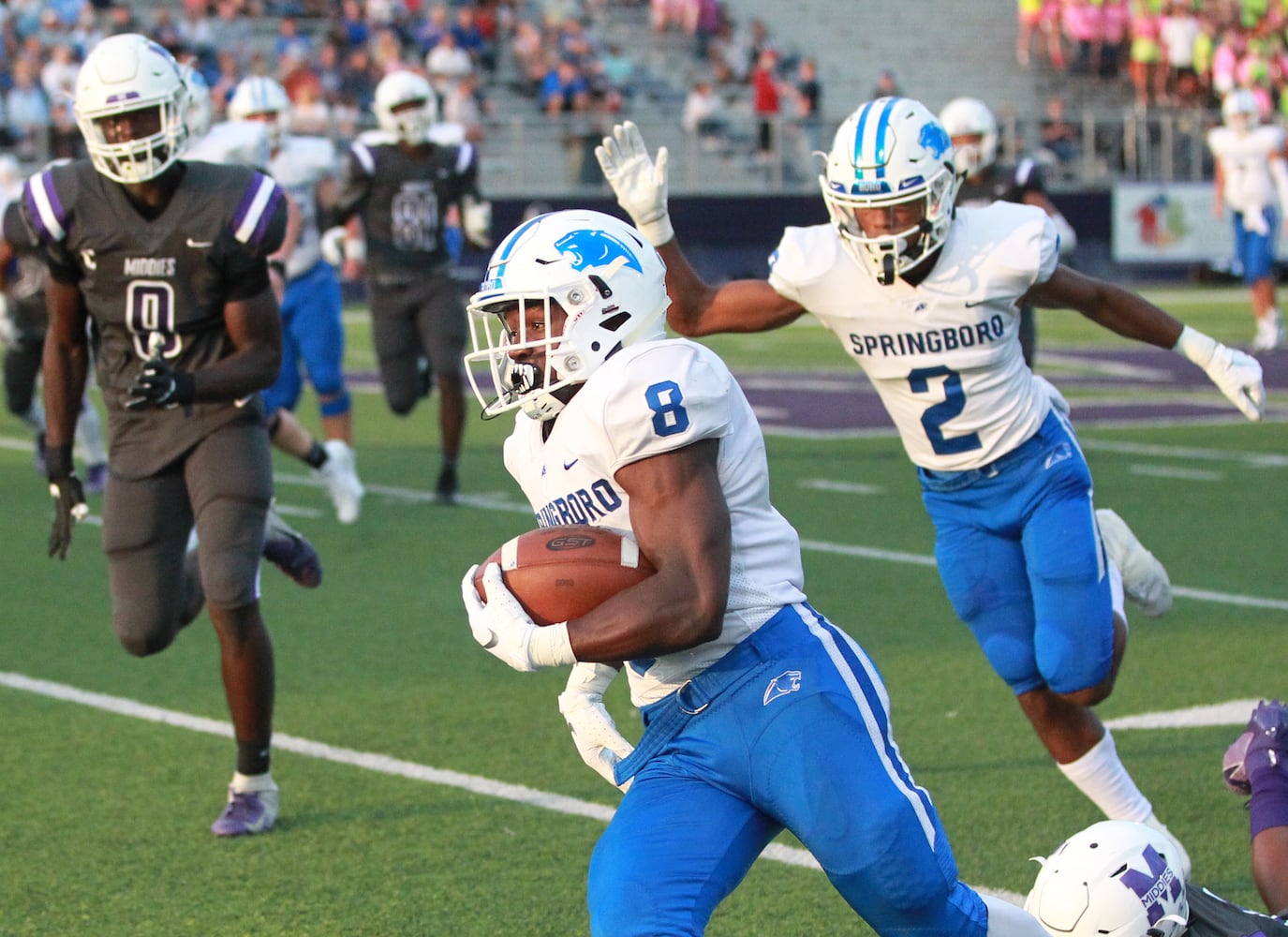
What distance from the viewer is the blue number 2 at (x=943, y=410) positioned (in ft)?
14.8

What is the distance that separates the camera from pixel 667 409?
9.39 ft

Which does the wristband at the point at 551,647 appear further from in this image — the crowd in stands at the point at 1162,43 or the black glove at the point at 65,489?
the crowd in stands at the point at 1162,43

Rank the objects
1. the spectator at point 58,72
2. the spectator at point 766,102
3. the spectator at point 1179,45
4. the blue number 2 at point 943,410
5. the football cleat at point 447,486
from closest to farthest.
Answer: the blue number 2 at point 943,410
the football cleat at point 447,486
the spectator at point 58,72
the spectator at point 766,102
the spectator at point 1179,45

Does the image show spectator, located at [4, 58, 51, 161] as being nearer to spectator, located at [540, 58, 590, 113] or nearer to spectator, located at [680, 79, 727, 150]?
spectator, located at [540, 58, 590, 113]

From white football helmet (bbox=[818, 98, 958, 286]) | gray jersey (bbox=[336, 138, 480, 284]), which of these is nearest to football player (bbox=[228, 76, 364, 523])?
gray jersey (bbox=[336, 138, 480, 284])

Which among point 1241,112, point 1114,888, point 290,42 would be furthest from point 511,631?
point 290,42

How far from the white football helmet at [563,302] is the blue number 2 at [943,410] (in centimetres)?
155

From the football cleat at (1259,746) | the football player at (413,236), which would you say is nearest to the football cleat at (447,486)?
the football player at (413,236)

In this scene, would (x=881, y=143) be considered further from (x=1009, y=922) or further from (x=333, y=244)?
(x=333, y=244)

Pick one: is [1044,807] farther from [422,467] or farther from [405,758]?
[422,467]

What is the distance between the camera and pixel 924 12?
2681 cm

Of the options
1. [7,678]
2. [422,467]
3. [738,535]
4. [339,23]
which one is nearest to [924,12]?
[339,23]

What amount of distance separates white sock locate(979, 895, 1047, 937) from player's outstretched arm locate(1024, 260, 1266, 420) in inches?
75.8

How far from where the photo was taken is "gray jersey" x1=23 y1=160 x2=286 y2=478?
4586 millimetres
